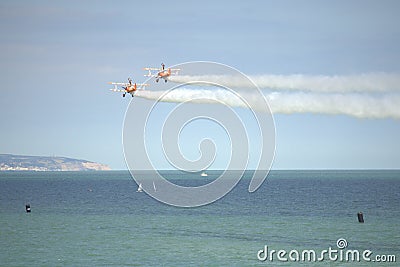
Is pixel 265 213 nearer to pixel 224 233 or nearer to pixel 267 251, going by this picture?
pixel 224 233

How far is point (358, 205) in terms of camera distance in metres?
138

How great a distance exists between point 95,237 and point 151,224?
1722 cm

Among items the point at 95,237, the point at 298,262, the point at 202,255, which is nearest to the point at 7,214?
the point at 95,237

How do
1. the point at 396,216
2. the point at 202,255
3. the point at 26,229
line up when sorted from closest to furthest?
1. the point at 202,255
2. the point at 26,229
3. the point at 396,216

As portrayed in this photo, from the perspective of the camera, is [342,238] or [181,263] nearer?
[181,263]

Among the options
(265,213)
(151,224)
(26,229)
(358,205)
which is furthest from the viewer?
(358,205)

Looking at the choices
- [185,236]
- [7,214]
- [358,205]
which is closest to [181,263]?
[185,236]
